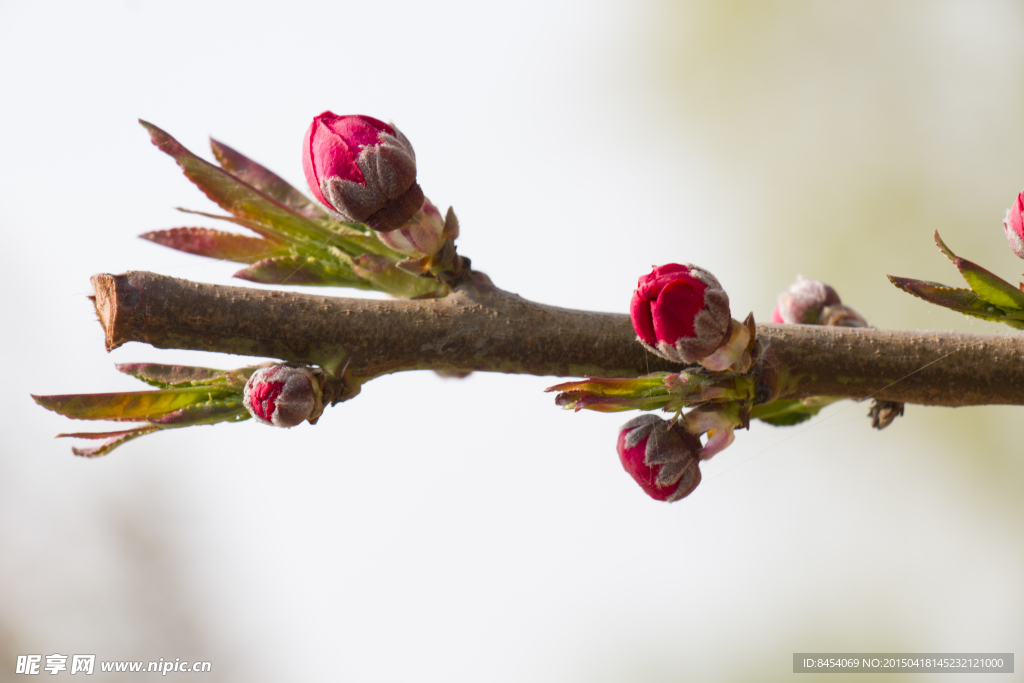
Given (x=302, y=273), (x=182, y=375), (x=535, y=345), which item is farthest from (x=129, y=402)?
(x=535, y=345)

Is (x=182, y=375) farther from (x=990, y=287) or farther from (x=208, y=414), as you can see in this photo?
(x=990, y=287)

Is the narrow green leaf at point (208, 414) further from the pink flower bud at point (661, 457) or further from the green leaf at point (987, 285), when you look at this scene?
the green leaf at point (987, 285)

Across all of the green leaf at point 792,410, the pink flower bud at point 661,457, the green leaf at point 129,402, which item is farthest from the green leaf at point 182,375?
the green leaf at point 792,410

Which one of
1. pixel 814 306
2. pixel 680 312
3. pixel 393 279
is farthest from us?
pixel 814 306

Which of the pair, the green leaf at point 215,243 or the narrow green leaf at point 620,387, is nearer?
the narrow green leaf at point 620,387

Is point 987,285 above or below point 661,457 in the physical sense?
above

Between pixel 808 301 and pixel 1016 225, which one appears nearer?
pixel 1016 225
